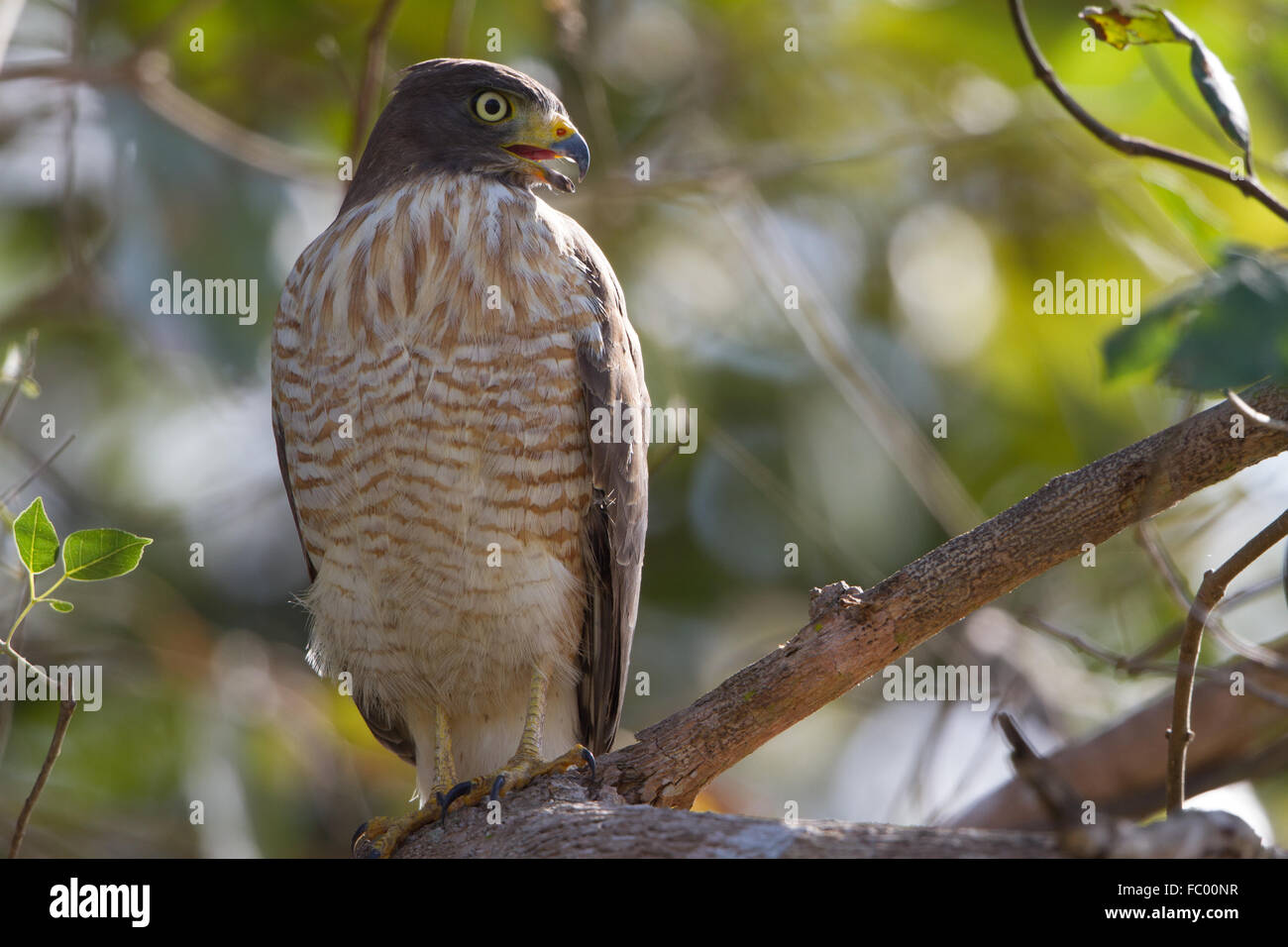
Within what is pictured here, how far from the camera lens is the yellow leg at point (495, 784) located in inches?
150

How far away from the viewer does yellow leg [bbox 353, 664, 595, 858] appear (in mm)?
3822

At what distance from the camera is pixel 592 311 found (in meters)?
4.26

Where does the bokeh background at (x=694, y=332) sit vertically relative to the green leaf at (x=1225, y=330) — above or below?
above

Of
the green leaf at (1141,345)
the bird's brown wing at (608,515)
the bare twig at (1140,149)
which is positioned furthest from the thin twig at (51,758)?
the bare twig at (1140,149)

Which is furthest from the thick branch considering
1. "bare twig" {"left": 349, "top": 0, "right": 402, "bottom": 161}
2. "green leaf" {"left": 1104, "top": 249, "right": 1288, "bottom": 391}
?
"bare twig" {"left": 349, "top": 0, "right": 402, "bottom": 161}

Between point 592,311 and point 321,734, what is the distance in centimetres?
386

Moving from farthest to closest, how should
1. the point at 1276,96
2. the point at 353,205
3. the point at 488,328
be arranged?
the point at 1276,96 → the point at 353,205 → the point at 488,328

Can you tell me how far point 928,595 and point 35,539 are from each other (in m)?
2.14

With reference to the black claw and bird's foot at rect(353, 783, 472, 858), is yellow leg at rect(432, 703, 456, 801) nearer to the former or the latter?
bird's foot at rect(353, 783, 472, 858)

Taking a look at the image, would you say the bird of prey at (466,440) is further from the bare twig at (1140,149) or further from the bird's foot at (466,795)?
the bare twig at (1140,149)

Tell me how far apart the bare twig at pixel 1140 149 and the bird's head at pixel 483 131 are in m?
1.56

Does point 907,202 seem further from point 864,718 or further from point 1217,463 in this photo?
point 1217,463

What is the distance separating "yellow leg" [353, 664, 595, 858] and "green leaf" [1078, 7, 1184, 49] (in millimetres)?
2410
